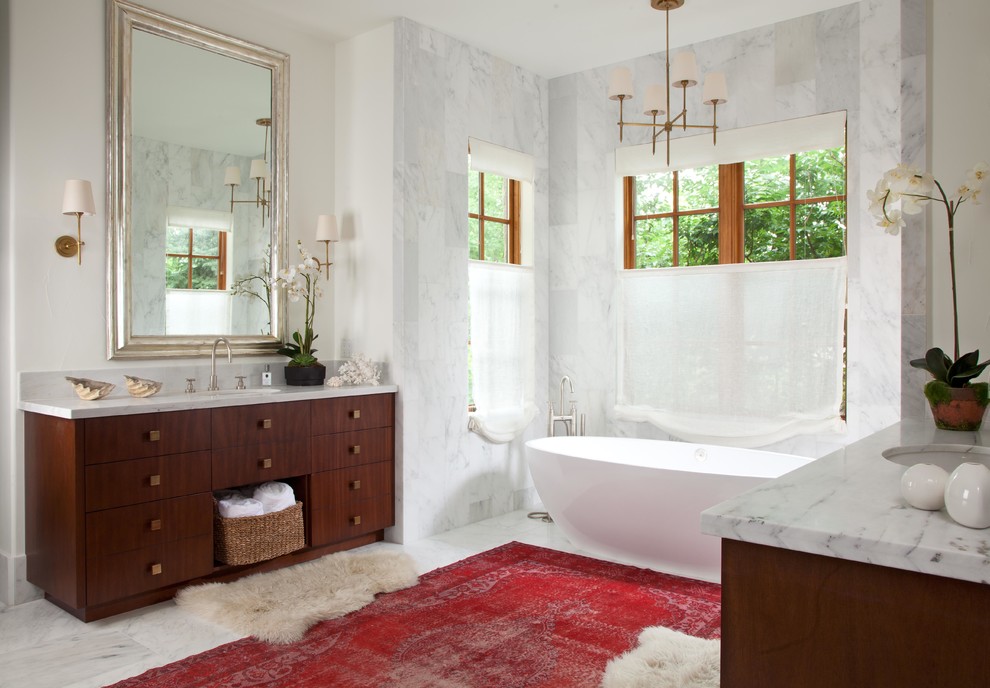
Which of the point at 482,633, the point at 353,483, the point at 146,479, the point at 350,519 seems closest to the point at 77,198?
the point at 146,479

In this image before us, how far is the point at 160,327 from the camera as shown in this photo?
3.54m

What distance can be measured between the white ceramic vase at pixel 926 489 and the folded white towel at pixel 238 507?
285 cm

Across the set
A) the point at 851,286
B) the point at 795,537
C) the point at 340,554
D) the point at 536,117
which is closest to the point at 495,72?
the point at 536,117

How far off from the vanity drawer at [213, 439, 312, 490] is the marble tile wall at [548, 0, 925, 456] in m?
1.97

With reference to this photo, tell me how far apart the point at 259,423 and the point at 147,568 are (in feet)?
2.42

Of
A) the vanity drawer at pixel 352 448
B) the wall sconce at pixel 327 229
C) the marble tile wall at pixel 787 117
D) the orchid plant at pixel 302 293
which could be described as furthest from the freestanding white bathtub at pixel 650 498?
the wall sconce at pixel 327 229

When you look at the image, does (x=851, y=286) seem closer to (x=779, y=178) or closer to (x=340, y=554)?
(x=779, y=178)

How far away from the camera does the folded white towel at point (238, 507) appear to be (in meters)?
3.31

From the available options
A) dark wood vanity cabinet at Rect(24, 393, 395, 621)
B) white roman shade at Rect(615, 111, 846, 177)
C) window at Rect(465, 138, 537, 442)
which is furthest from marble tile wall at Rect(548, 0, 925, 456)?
dark wood vanity cabinet at Rect(24, 393, 395, 621)

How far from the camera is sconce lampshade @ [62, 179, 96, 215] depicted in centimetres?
308

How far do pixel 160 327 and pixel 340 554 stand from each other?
1379 mm

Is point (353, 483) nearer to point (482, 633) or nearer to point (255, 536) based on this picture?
point (255, 536)

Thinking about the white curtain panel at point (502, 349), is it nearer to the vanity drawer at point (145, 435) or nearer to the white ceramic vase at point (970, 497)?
the vanity drawer at point (145, 435)

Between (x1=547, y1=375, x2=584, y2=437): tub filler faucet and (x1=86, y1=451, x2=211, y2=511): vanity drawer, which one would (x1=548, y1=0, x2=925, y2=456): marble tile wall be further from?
(x1=86, y1=451, x2=211, y2=511): vanity drawer
